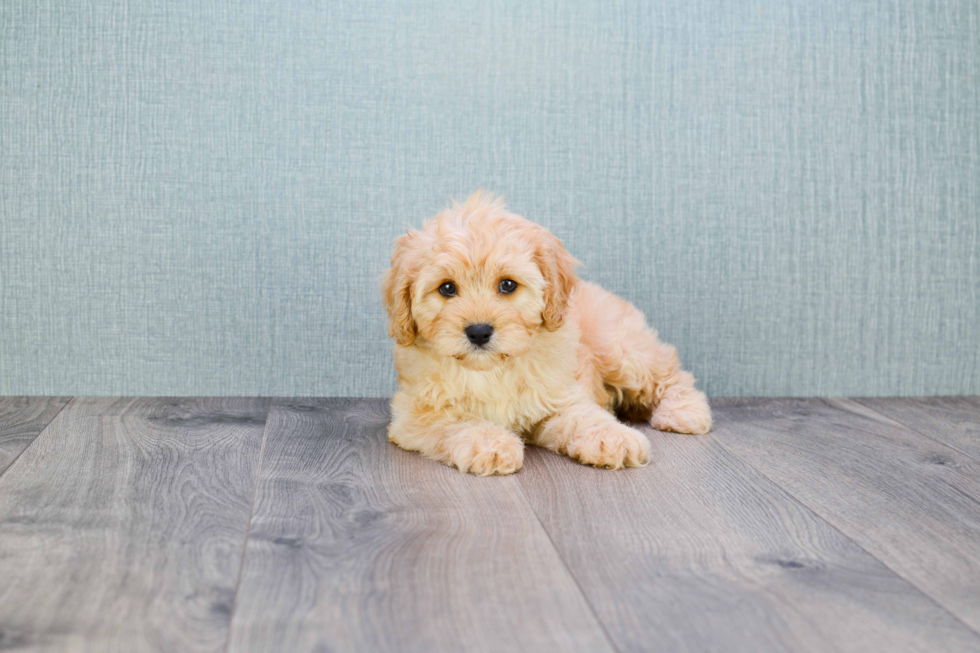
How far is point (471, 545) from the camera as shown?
1.54 metres

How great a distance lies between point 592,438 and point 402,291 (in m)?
0.64

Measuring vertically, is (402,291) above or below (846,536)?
above

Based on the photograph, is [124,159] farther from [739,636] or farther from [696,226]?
[739,636]

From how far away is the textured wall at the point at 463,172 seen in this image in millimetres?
2803

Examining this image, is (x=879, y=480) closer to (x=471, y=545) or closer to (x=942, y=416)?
(x=942, y=416)

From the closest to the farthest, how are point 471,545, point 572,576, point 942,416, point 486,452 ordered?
point 572,576, point 471,545, point 486,452, point 942,416

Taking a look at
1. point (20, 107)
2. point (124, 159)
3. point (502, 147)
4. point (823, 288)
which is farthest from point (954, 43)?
point (20, 107)

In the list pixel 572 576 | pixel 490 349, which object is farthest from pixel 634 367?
pixel 572 576

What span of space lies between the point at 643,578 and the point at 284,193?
198cm

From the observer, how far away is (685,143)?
2.98 m

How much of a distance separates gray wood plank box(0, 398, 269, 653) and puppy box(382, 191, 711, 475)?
0.51 meters

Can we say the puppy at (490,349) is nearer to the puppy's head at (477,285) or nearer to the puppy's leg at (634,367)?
the puppy's head at (477,285)

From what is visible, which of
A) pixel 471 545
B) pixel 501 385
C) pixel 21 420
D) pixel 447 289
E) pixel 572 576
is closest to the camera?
pixel 572 576

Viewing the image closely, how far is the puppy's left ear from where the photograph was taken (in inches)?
85.6
